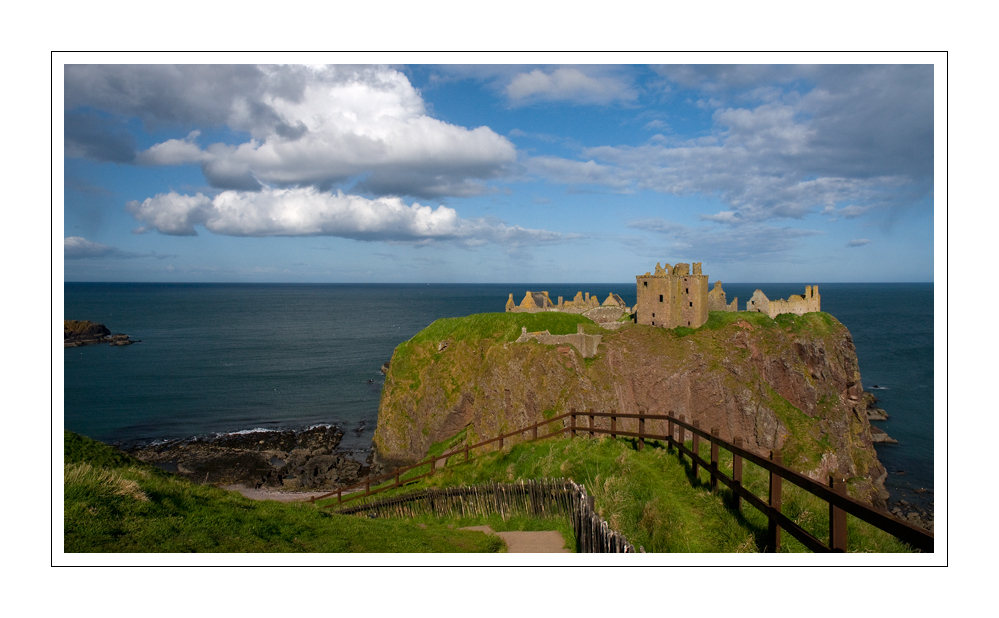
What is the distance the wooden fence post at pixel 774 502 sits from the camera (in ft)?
22.7

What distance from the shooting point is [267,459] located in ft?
175

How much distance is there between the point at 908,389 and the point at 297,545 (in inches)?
4189

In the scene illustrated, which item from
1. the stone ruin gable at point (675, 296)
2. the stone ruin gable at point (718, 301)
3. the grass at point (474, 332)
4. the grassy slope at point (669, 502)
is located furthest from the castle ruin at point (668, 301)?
the grassy slope at point (669, 502)

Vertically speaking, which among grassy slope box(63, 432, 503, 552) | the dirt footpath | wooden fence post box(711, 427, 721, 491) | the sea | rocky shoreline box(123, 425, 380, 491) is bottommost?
rocky shoreline box(123, 425, 380, 491)

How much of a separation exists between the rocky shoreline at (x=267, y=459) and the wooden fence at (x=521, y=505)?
3331cm

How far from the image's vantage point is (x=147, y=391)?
78.9 metres

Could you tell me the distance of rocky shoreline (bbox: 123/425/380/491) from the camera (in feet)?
155

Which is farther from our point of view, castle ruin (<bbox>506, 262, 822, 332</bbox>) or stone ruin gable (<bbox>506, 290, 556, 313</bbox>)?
stone ruin gable (<bbox>506, 290, 556, 313</bbox>)

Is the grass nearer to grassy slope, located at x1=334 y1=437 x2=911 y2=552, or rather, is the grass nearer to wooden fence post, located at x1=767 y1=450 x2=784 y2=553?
grassy slope, located at x1=334 y1=437 x2=911 y2=552

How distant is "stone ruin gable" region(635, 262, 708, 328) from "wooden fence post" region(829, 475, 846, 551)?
44873 mm

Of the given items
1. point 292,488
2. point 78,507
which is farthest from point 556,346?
point 78,507

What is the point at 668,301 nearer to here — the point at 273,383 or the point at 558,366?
the point at 558,366

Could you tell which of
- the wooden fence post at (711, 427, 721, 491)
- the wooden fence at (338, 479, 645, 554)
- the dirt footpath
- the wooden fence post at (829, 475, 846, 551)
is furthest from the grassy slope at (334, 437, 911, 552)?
the wooden fence post at (829, 475, 846, 551)
